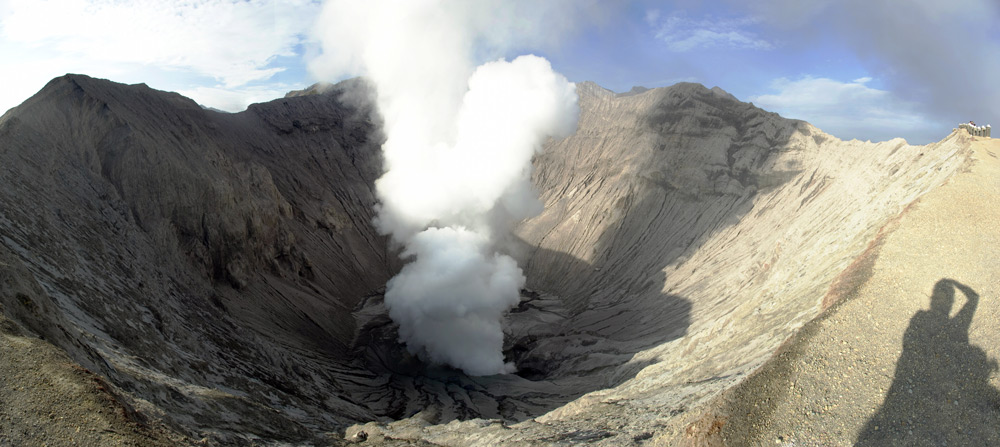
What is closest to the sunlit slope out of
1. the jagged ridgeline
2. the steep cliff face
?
the jagged ridgeline

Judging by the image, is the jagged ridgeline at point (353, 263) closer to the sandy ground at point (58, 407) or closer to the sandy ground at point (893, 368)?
the sandy ground at point (58, 407)

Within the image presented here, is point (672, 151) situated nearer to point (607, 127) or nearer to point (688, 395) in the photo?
point (607, 127)

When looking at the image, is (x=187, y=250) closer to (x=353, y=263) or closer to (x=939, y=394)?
(x=353, y=263)

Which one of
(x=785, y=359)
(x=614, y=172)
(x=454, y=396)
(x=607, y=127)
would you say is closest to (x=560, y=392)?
(x=454, y=396)

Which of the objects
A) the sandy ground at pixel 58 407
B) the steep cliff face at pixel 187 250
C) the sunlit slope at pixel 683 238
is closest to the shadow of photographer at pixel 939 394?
the sunlit slope at pixel 683 238

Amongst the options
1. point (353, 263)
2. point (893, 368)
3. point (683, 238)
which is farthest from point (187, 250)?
point (683, 238)
